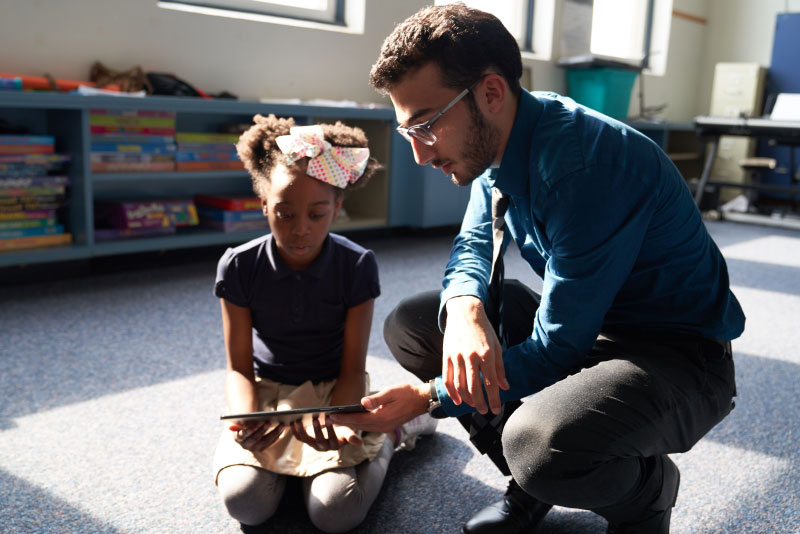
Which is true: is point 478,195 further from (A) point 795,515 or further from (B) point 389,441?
(A) point 795,515

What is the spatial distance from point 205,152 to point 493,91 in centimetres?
231

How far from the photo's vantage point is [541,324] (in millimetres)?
1021

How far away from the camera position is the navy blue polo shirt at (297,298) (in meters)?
1.35

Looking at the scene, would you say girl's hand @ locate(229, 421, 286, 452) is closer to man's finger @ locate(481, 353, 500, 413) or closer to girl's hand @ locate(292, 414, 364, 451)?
girl's hand @ locate(292, 414, 364, 451)

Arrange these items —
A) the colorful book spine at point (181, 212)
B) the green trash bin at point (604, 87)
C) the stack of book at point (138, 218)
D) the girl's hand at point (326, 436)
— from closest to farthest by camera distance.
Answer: the girl's hand at point (326, 436)
the stack of book at point (138, 218)
the colorful book spine at point (181, 212)
the green trash bin at point (604, 87)

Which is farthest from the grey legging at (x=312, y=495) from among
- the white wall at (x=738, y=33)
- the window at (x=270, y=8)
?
the white wall at (x=738, y=33)

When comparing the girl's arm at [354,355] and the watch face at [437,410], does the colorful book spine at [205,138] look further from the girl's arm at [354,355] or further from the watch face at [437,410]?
the watch face at [437,410]

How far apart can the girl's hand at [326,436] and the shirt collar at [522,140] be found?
483 millimetres

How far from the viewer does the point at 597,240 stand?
3.15 ft

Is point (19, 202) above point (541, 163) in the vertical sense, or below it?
below

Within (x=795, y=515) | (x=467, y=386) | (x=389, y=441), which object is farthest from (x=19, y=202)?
(x=795, y=515)

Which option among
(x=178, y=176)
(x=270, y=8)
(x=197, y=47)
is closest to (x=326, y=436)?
(x=178, y=176)

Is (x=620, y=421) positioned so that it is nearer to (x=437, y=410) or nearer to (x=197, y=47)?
(x=437, y=410)

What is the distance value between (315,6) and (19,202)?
198 centimetres
